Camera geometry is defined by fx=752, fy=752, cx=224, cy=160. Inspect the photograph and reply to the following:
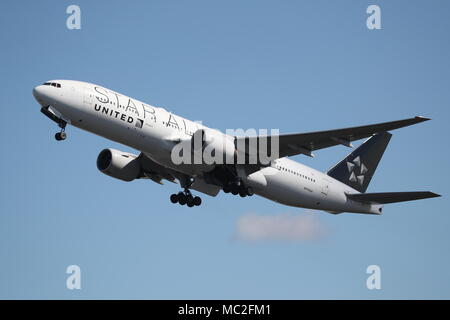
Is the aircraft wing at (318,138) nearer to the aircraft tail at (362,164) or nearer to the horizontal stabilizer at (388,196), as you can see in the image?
the horizontal stabilizer at (388,196)

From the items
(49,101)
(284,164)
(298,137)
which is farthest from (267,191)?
(49,101)

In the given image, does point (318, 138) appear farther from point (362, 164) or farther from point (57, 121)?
point (57, 121)

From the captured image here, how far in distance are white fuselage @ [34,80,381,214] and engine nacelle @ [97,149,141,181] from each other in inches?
169

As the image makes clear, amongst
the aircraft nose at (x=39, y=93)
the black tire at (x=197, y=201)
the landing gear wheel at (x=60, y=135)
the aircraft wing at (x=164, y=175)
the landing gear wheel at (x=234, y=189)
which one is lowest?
the black tire at (x=197, y=201)

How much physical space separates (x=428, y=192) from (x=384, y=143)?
9.42m

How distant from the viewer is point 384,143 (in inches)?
1998

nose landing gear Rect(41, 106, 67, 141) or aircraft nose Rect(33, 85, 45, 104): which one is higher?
aircraft nose Rect(33, 85, 45, 104)

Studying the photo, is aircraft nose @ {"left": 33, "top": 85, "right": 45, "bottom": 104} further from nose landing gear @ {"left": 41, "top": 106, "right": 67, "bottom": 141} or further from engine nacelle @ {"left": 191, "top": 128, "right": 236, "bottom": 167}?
engine nacelle @ {"left": 191, "top": 128, "right": 236, "bottom": 167}

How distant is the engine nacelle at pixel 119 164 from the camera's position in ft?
147

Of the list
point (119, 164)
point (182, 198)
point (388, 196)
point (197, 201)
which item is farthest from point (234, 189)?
point (388, 196)

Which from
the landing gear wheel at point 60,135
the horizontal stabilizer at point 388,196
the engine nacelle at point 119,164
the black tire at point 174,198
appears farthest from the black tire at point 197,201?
the landing gear wheel at point 60,135

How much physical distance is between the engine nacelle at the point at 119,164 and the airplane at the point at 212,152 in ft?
0.19

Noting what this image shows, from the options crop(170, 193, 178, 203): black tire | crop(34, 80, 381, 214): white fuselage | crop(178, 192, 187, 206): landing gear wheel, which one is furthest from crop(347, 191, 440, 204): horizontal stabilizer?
crop(170, 193, 178, 203): black tire

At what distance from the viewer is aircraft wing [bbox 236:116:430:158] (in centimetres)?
3766
